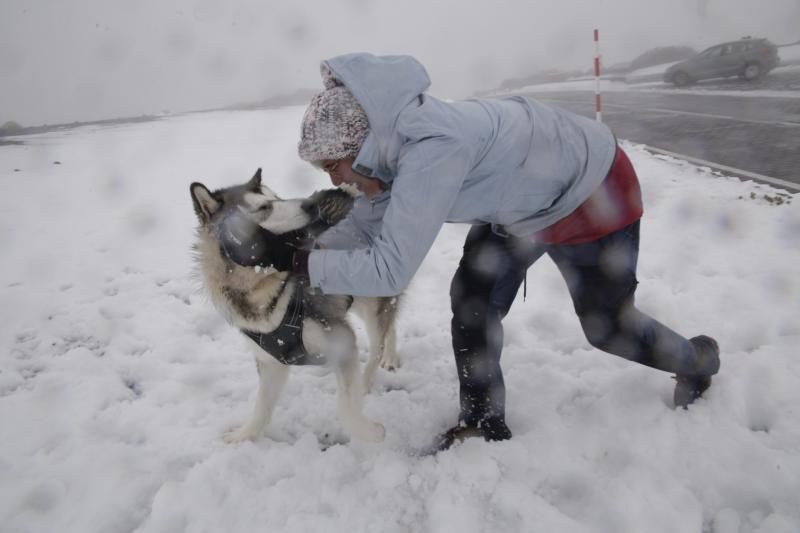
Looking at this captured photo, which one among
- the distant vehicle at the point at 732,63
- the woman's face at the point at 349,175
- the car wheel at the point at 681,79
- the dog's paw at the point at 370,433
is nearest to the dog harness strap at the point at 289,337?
the dog's paw at the point at 370,433

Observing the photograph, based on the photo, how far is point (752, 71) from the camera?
14523 mm

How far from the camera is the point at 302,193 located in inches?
247

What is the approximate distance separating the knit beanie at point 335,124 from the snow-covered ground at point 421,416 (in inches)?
59.8

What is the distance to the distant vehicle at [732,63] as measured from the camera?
14.2 meters

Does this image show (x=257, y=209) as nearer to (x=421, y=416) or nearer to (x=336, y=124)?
(x=336, y=124)

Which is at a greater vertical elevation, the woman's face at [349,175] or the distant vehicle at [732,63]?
the woman's face at [349,175]

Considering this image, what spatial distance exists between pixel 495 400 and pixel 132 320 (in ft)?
9.77

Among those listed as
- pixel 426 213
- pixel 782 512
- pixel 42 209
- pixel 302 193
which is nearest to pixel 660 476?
pixel 782 512

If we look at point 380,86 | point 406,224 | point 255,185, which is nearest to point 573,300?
point 406,224

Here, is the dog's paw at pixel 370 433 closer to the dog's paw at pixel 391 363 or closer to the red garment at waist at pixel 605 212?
the dog's paw at pixel 391 363

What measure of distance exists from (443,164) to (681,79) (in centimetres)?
2021

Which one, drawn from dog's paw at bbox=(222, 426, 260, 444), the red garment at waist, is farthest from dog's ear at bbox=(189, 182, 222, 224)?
the red garment at waist

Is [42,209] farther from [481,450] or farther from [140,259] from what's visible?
[481,450]

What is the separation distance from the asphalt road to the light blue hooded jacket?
487cm
